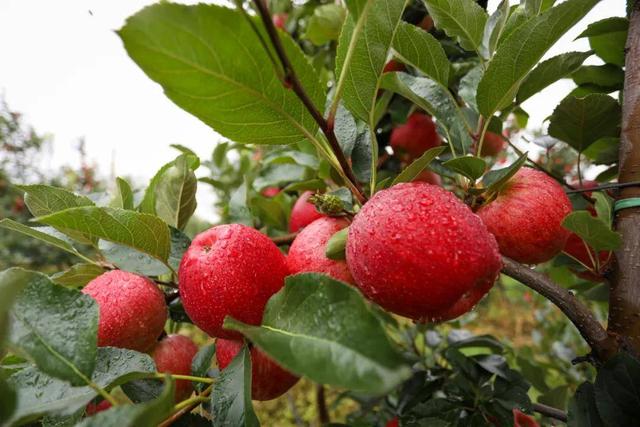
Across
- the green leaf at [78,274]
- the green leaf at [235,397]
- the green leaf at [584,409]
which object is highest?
the green leaf at [78,274]

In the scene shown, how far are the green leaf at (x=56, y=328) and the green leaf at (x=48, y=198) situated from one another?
0.24 metres

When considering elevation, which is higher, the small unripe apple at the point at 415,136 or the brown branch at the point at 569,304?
the small unripe apple at the point at 415,136

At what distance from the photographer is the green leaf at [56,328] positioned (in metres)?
0.41

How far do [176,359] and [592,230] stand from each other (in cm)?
59

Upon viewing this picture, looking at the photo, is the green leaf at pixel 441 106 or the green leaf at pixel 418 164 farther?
the green leaf at pixel 441 106

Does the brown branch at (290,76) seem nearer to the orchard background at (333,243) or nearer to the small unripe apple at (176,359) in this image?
the orchard background at (333,243)

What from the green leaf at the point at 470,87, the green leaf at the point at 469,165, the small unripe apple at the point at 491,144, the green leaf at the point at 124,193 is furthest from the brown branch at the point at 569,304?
the small unripe apple at the point at 491,144

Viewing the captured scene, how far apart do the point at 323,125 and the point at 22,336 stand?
34 cm

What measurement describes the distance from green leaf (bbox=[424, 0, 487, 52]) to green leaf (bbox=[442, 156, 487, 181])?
0.24 meters

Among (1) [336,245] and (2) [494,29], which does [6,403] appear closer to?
(1) [336,245]

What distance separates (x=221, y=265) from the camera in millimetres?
528

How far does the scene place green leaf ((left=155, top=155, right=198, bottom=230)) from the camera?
72cm

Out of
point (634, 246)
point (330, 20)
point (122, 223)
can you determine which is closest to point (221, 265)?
point (122, 223)

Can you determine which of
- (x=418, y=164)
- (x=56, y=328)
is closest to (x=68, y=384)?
(x=56, y=328)
